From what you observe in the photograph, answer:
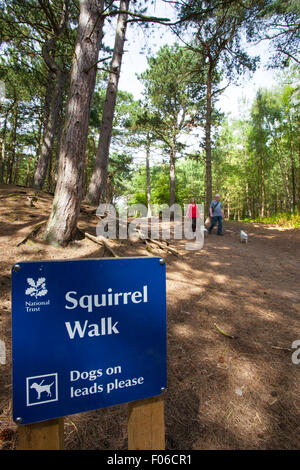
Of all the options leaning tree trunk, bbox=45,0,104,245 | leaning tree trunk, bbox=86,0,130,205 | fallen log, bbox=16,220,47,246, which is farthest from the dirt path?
leaning tree trunk, bbox=86,0,130,205

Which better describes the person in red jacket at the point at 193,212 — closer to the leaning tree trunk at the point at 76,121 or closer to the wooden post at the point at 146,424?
the leaning tree trunk at the point at 76,121

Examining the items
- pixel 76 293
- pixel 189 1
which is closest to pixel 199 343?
pixel 76 293

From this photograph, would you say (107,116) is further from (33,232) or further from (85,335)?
(85,335)

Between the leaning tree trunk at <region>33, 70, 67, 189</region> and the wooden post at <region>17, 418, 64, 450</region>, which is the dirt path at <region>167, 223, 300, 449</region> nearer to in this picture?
the wooden post at <region>17, 418, 64, 450</region>

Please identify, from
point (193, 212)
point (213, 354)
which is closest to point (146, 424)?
point (213, 354)

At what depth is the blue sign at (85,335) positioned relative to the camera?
1.09 m

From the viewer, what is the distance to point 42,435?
113cm

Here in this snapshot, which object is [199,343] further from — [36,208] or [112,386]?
[36,208]

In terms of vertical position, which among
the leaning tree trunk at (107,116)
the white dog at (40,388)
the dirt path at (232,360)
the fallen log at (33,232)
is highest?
the leaning tree trunk at (107,116)

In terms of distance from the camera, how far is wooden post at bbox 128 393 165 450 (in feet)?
4.29

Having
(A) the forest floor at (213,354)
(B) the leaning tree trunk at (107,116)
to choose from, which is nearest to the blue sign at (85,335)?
(A) the forest floor at (213,354)

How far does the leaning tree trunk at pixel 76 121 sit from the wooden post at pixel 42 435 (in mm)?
4351

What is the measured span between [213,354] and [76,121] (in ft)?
16.6

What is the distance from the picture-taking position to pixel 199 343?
3135 millimetres
